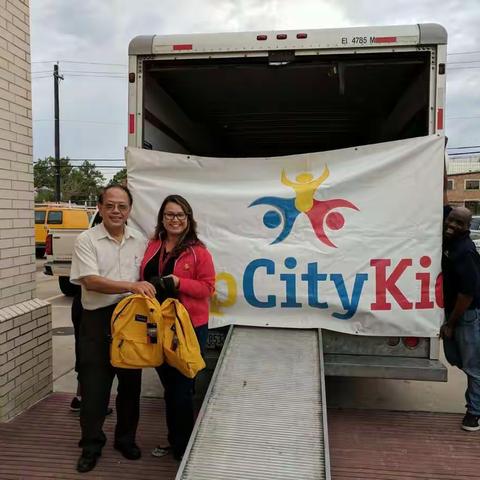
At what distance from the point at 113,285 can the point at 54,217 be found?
17.1 meters

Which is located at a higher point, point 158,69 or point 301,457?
point 158,69

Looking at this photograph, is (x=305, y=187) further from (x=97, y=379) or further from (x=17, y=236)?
(x=17, y=236)

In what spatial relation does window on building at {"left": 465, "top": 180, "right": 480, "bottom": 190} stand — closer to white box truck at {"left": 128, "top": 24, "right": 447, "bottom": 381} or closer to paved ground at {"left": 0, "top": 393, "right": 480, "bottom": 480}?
white box truck at {"left": 128, "top": 24, "right": 447, "bottom": 381}

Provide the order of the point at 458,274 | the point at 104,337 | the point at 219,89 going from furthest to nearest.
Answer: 1. the point at 219,89
2. the point at 458,274
3. the point at 104,337

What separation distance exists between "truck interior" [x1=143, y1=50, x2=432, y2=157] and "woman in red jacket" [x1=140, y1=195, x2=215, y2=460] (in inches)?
55.4

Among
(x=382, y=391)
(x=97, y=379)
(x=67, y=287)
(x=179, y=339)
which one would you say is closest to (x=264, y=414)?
(x=179, y=339)

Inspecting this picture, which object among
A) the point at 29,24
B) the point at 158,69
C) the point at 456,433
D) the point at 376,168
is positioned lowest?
the point at 456,433

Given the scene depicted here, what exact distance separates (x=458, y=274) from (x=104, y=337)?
2.57 m

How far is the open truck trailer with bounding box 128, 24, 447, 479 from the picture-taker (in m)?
2.81

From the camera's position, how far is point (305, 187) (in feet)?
13.4

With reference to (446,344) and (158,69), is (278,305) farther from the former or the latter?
(158,69)

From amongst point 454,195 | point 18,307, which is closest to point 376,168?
point 18,307

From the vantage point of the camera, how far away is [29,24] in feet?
14.2

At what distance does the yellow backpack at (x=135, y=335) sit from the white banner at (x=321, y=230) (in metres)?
1.07
